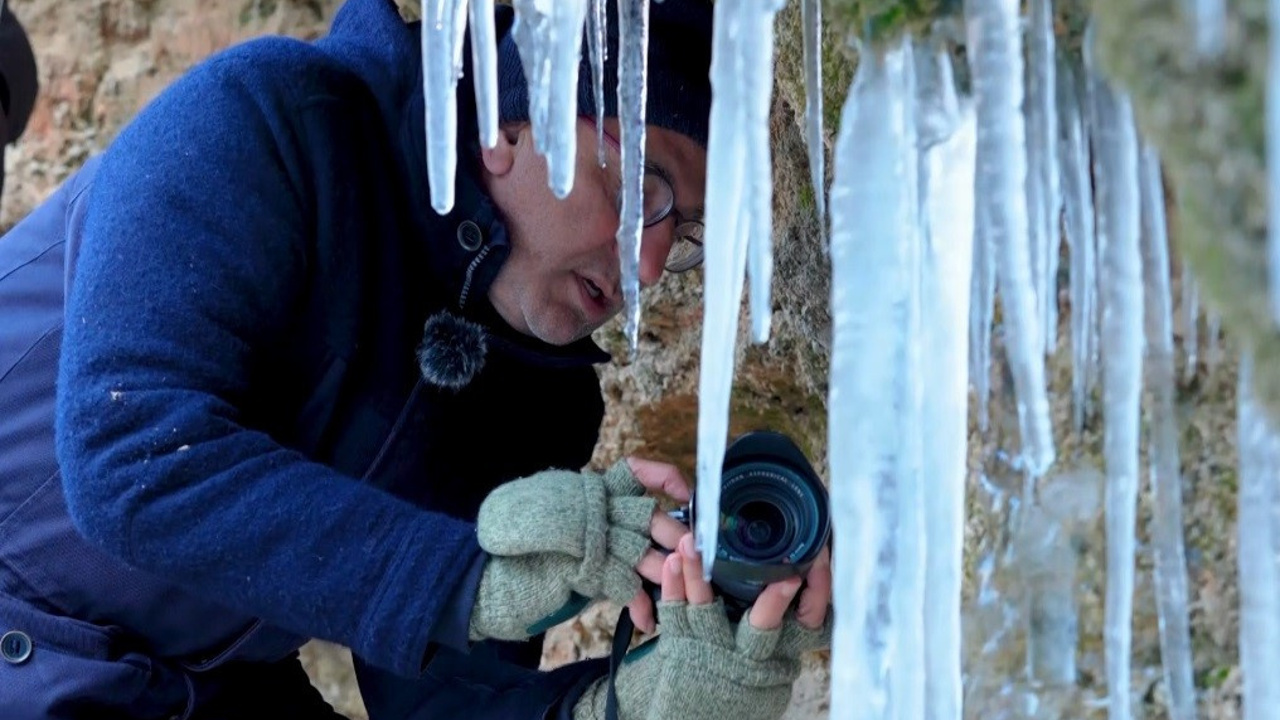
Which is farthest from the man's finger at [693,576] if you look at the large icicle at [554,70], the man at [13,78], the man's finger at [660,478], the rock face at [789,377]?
the man at [13,78]

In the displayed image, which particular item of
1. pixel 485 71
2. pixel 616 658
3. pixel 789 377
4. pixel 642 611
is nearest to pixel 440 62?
pixel 485 71

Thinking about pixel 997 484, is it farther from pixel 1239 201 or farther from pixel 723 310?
pixel 1239 201

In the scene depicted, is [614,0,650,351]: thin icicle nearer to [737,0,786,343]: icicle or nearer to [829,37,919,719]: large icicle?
[737,0,786,343]: icicle

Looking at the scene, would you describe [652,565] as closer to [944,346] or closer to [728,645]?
[728,645]

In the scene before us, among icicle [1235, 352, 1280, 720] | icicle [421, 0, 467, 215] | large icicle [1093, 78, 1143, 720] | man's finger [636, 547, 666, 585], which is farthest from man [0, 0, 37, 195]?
icicle [1235, 352, 1280, 720]

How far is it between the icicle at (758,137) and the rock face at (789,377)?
0.05 metres

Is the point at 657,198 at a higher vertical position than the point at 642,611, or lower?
higher

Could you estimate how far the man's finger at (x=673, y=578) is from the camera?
52.4 inches

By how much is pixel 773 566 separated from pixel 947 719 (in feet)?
1.19

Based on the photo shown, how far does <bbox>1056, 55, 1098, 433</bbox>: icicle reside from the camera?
0.92 metres

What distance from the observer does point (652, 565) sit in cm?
135

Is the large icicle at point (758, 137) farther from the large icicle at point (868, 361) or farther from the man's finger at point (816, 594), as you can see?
the man's finger at point (816, 594)

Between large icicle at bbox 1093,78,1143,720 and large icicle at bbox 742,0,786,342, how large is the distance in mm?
192

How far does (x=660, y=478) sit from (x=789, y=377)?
2.72 feet
